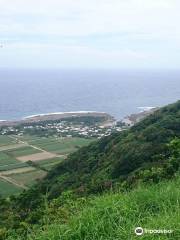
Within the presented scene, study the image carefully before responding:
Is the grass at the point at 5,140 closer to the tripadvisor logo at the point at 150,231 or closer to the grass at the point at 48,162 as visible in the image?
the grass at the point at 48,162

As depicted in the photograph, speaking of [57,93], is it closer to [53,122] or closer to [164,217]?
[53,122]

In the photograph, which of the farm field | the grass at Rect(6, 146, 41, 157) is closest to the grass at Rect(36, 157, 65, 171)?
the farm field

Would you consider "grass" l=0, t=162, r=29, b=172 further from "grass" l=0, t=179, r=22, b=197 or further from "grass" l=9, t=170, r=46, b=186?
"grass" l=0, t=179, r=22, b=197

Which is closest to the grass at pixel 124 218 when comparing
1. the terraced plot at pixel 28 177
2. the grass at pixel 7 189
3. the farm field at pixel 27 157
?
the grass at pixel 7 189

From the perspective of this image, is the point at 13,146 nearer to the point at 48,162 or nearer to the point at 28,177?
the point at 48,162

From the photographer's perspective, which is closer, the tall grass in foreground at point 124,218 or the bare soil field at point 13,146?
the tall grass in foreground at point 124,218

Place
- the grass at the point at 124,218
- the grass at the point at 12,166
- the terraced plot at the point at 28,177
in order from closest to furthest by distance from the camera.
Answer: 1. the grass at the point at 124,218
2. the terraced plot at the point at 28,177
3. the grass at the point at 12,166

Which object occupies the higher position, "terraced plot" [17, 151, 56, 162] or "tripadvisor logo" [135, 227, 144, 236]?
"tripadvisor logo" [135, 227, 144, 236]

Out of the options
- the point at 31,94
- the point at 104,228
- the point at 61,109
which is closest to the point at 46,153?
the point at 104,228
